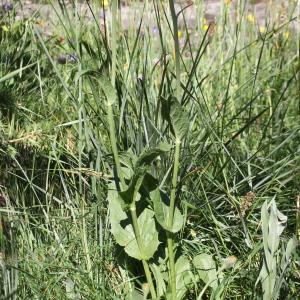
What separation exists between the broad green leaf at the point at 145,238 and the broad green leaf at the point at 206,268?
0.14m

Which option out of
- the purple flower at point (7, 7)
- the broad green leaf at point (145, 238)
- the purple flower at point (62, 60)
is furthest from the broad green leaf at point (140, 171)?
the purple flower at point (7, 7)

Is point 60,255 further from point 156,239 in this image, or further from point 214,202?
point 214,202

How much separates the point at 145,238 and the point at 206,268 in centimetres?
17

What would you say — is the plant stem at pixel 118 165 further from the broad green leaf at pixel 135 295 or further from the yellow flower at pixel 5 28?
the yellow flower at pixel 5 28

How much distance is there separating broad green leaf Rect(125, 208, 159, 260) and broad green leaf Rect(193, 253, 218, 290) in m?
0.14

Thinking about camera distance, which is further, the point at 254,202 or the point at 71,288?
the point at 254,202

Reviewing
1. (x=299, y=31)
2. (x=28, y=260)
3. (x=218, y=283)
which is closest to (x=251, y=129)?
(x=299, y=31)

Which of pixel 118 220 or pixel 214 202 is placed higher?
pixel 118 220

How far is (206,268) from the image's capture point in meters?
1.49

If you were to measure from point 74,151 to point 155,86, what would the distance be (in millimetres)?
480

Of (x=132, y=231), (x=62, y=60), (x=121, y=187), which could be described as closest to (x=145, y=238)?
(x=132, y=231)

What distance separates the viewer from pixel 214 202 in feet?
5.78

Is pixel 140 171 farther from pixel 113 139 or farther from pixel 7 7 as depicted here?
pixel 7 7

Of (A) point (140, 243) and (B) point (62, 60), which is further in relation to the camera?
(B) point (62, 60)
